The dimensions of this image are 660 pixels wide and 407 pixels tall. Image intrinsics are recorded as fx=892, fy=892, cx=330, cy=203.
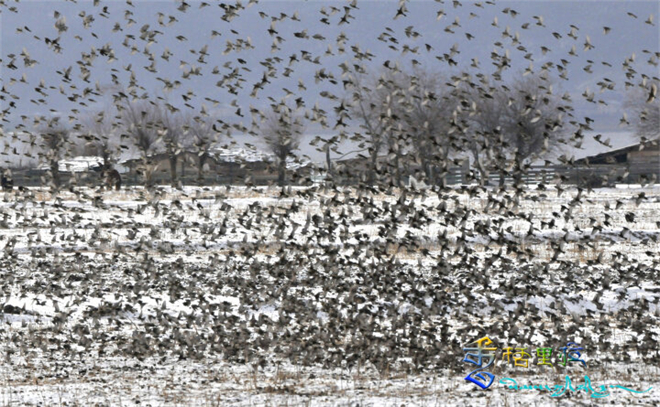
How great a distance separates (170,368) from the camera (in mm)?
11109

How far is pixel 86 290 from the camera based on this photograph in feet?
50.3

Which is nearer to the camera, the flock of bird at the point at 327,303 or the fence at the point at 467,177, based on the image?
the flock of bird at the point at 327,303

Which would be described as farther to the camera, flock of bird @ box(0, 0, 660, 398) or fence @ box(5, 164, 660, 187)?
fence @ box(5, 164, 660, 187)

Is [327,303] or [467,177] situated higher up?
[467,177]

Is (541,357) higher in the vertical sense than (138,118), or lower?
lower

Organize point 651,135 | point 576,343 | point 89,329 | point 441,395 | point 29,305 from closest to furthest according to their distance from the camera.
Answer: point 441,395
point 576,343
point 89,329
point 29,305
point 651,135

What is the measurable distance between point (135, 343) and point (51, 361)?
1.11 m

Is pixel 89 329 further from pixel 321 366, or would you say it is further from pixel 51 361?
pixel 321 366

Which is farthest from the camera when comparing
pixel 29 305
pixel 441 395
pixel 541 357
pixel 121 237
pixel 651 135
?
pixel 651 135

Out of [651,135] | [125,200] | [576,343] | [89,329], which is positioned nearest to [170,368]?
[89,329]

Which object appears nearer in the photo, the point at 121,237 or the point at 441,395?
the point at 441,395

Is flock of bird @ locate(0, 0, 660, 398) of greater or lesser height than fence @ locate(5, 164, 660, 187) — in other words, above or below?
below

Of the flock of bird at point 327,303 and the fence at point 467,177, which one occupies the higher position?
the fence at point 467,177

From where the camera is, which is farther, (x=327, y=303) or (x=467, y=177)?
(x=327, y=303)
